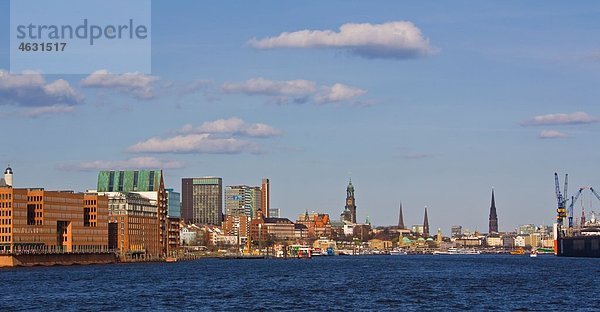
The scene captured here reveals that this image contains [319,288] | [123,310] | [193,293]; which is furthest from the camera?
[319,288]

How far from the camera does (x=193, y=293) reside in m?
110

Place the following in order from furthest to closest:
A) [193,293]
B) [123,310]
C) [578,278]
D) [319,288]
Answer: [578,278] → [319,288] → [193,293] → [123,310]

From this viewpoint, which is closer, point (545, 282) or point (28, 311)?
point (28, 311)

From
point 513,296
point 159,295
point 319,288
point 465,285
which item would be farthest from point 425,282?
point 159,295

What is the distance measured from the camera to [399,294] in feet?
351

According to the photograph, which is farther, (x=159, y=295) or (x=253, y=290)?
(x=253, y=290)

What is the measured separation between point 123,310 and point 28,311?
809 cm

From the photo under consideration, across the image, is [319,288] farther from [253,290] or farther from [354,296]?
[354,296]

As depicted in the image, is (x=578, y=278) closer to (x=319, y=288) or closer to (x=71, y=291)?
(x=319, y=288)

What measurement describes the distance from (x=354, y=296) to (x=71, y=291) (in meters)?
33.1

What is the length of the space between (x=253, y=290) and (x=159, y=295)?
1304 cm

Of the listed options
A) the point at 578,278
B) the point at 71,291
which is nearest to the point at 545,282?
the point at 578,278

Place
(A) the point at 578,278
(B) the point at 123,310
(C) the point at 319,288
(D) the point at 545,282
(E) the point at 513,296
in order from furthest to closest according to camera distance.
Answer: (A) the point at 578,278 < (D) the point at 545,282 < (C) the point at 319,288 < (E) the point at 513,296 < (B) the point at 123,310

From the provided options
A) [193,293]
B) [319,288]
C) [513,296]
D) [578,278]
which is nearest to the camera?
[513,296]
